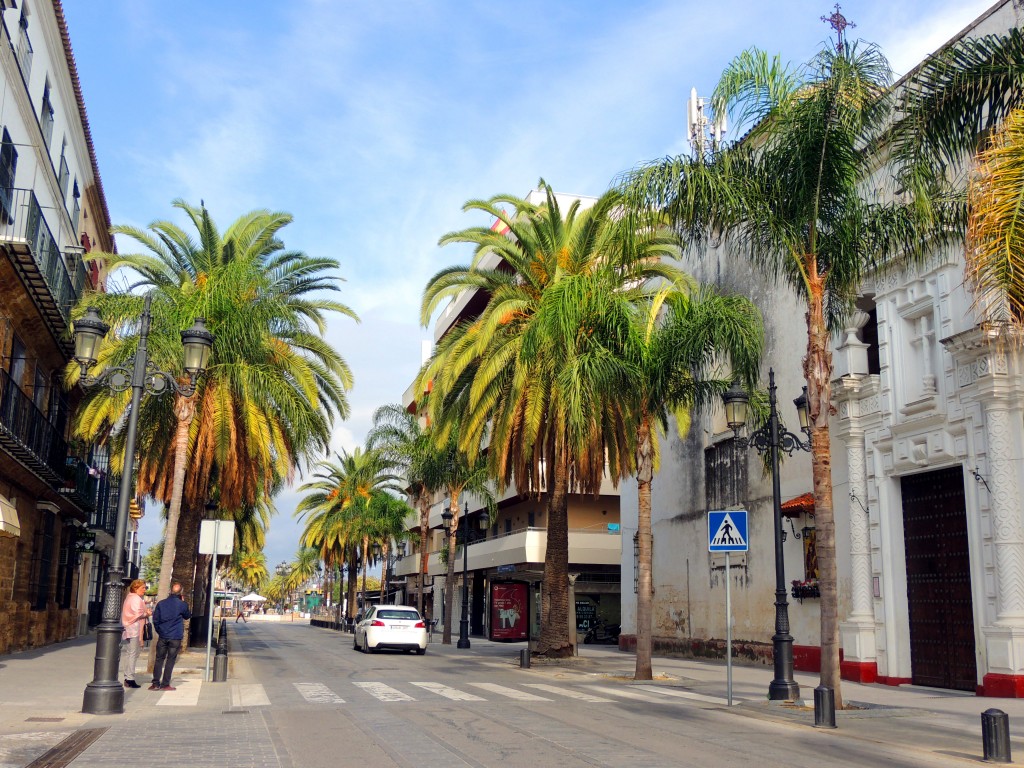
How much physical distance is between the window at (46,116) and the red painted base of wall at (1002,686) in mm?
24629

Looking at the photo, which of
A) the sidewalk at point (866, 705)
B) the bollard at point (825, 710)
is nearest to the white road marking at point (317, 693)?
the sidewalk at point (866, 705)

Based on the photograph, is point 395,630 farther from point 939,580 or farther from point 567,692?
point 939,580

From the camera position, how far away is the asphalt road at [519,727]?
943cm

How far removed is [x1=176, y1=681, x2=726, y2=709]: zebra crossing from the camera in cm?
1478

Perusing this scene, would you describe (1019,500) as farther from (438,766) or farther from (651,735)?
(438,766)

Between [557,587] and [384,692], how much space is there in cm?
971

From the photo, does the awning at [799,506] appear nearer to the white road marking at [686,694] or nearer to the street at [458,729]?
the street at [458,729]

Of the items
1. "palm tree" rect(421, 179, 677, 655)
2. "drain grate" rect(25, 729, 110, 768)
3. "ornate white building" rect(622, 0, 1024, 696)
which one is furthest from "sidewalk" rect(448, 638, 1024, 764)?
"drain grate" rect(25, 729, 110, 768)

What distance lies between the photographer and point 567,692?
1686cm

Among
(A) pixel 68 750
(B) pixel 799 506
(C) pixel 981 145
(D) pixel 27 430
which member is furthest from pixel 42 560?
(C) pixel 981 145

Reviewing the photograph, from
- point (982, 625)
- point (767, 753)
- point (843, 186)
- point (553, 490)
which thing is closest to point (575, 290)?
point (843, 186)

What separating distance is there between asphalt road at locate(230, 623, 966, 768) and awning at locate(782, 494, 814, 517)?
612 cm

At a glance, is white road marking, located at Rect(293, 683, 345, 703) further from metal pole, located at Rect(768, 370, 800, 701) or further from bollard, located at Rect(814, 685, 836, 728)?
bollard, located at Rect(814, 685, 836, 728)

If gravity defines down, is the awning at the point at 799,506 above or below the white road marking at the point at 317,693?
above
